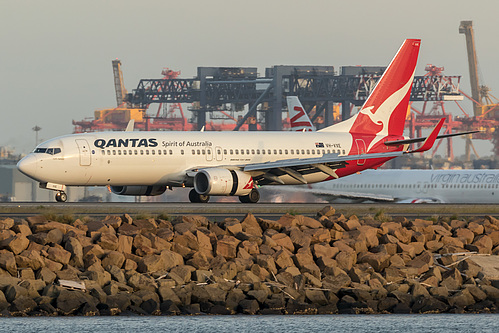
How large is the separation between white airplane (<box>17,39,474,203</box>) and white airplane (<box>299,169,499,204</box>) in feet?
33.3

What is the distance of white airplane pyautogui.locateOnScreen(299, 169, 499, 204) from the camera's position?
53438 mm

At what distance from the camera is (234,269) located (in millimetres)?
20922

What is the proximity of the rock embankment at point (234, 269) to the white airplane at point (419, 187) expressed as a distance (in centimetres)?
2917

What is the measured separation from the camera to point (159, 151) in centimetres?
3900

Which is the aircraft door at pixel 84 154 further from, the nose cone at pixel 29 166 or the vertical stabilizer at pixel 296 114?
the vertical stabilizer at pixel 296 114

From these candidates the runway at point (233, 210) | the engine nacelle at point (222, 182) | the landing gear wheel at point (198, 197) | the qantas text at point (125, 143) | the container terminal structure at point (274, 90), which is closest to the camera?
the runway at point (233, 210)

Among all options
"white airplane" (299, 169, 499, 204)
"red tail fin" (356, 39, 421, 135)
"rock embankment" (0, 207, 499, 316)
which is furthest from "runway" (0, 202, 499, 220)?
"white airplane" (299, 169, 499, 204)

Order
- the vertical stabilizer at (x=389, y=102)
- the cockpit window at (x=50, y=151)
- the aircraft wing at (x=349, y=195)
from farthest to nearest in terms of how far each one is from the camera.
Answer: the aircraft wing at (x=349, y=195)
the vertical stabilizer at (x=389, y=102)
the cockpit window at (x=50, y=151)

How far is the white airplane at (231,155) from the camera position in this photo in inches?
1487

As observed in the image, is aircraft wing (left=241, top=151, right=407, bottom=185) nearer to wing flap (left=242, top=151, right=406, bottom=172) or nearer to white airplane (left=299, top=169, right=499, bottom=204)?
wing flap (left=242, top=151, right=406, bottom=172)

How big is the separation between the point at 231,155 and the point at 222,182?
298cm

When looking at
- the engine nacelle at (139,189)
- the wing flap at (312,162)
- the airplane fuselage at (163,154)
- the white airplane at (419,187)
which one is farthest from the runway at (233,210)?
the white airplane at (419,187)

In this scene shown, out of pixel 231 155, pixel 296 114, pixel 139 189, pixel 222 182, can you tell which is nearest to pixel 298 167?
pixel 231 155

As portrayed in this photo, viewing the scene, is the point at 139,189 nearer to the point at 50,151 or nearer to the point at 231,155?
the point at 231,155
